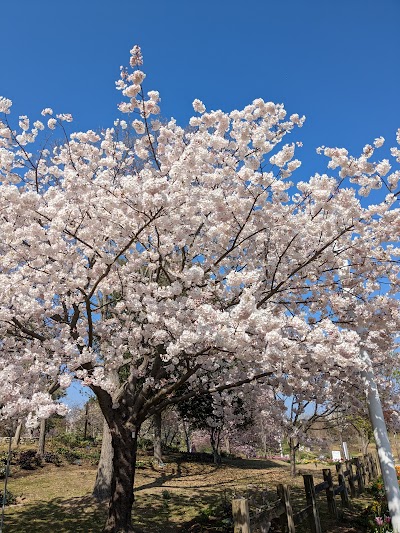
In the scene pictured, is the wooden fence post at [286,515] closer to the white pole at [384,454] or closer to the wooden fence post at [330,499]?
the white pole at [384,454]

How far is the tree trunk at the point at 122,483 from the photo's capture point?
7.35 meters

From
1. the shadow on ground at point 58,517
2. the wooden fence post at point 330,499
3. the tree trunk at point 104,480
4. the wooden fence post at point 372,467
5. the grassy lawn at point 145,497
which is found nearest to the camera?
the shadow on ground at point 58,517

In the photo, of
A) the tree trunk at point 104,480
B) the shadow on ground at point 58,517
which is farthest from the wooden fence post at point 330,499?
the tree trunk at point 104,480

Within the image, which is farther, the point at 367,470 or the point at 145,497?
the point at 367,470

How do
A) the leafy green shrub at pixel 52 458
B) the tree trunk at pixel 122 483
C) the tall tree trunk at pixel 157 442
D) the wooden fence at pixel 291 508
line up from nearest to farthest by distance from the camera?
the wooden fence at pixel 291 508, the tree trunk at pixel 122 483, the leafy green shrub at pixel 52 458, the tall tree trunk at pixel 157 442

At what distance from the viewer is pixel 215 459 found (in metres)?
21.7

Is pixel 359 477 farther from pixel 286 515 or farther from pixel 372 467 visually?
pixel 286 515

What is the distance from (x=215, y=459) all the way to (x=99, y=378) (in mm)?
17898

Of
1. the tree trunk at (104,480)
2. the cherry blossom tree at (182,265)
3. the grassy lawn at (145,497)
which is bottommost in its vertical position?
the grassy lawn at (145,497)

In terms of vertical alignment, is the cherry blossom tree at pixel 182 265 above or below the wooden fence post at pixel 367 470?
above

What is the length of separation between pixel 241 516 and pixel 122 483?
3347mm

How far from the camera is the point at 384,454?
6.91 meters

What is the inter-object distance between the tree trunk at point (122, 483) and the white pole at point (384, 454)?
15.1 feet

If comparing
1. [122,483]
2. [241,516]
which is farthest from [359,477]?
[241,516]
